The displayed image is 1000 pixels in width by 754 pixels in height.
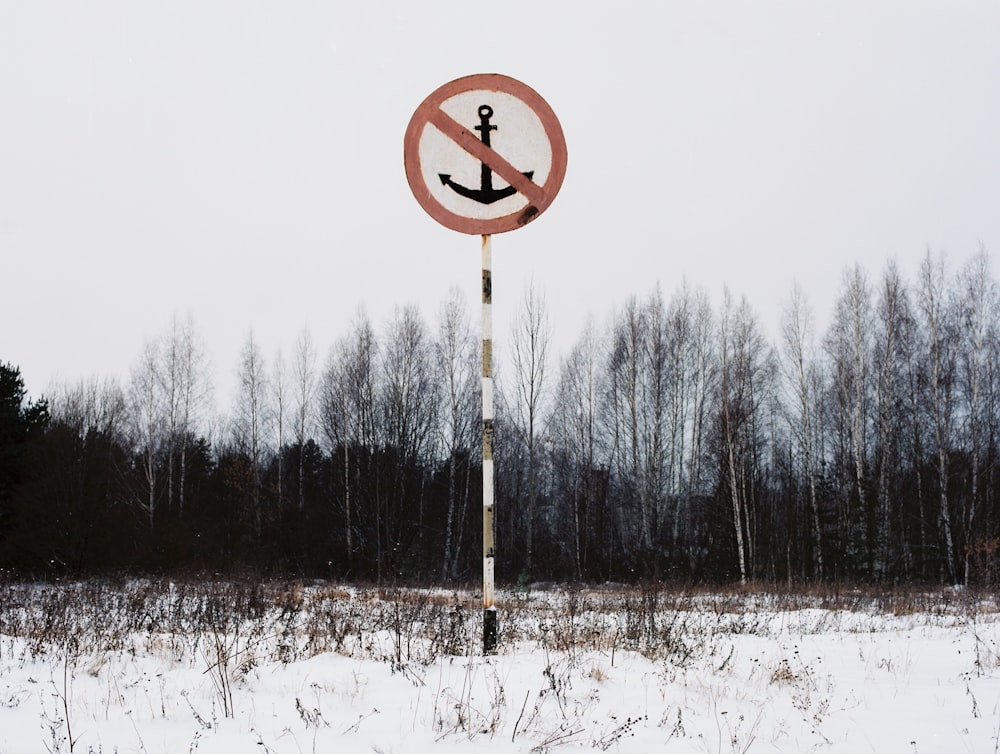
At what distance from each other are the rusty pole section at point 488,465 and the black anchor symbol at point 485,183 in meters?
0.26

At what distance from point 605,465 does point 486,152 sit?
27766mm

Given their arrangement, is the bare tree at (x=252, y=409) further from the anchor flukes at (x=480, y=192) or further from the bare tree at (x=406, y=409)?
the anchor flukes at (x=480, y=192)

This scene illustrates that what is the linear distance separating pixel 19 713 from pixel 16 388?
22.5 meters

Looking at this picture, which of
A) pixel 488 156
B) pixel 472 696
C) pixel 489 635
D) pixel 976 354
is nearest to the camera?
pixel 472 696

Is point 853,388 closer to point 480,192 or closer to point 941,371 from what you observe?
point 941,371

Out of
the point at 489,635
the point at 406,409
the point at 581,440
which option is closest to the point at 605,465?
the point at 581,440

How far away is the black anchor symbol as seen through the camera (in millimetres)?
4160

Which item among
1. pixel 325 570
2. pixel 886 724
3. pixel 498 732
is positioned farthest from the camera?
pixel 325 570

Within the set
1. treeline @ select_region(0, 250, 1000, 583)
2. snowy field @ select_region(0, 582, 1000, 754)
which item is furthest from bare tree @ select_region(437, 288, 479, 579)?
snowy field @ select_region(0, 582, 1000, 754)

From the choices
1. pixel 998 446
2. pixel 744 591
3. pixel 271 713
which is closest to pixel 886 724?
pixel 271 713

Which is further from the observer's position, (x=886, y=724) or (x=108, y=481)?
(x=108, y=481)

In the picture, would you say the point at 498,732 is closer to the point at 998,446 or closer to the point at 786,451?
the point at 998,446

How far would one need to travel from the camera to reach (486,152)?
4160 millimetres

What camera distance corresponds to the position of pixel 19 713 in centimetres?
304
